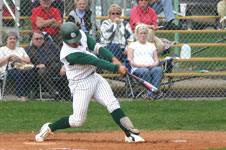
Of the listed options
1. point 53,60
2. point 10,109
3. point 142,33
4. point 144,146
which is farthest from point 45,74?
point 144,146

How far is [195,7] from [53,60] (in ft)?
28.6

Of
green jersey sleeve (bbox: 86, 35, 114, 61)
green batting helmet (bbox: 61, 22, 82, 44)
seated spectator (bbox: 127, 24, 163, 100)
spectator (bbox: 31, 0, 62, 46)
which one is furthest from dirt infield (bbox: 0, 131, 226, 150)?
spectator (bbox: 31, 0, 62, 46)

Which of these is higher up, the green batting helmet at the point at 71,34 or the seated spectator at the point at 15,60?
the green batting helmet at the point at 71,34

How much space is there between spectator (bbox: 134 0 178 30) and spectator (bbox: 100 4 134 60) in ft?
3.83

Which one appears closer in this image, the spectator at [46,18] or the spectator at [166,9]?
the spectator at [46,18]

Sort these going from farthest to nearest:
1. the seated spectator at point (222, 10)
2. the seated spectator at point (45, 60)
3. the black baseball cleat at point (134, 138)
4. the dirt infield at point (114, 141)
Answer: the seated spectator at point (222, 10)
the seated spectator at point (45, 60)
the black baseball cleat at point (134, 138)
the dirt infield at point (114, 141)

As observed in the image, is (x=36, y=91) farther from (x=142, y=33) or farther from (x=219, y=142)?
(x=219, y=142)

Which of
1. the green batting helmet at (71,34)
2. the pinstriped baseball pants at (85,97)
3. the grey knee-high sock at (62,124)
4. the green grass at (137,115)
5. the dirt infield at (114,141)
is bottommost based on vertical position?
the green grass at (137,115)

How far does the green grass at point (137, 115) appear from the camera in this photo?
9.02m

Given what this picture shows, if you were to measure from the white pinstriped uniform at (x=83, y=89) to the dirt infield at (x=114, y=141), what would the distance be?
1.37 ft

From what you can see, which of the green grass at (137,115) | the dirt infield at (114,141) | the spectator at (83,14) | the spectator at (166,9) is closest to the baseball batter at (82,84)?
the dirt infield at (114,141)

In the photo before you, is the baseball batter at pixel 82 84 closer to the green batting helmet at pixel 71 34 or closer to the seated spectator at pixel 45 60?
the green batting helmet at pixel 71 34

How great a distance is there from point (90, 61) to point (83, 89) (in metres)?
0.41

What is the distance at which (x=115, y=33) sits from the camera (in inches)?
455
